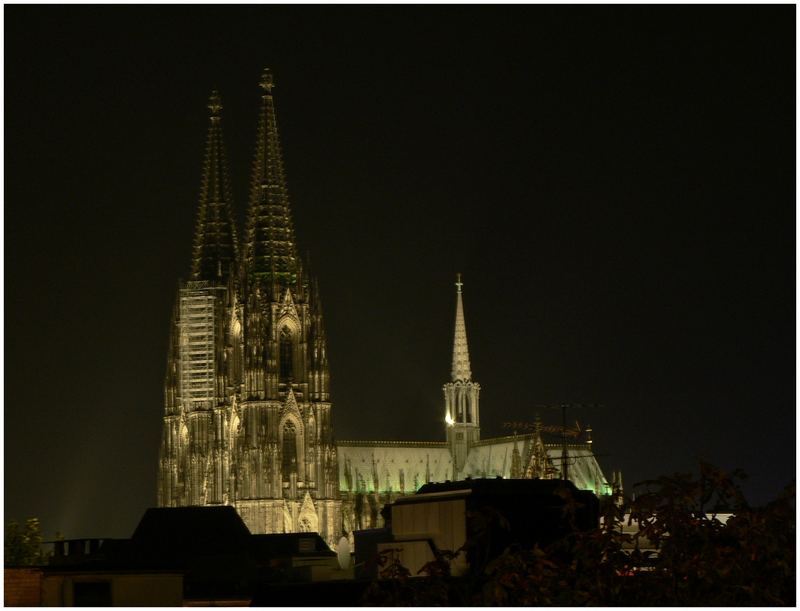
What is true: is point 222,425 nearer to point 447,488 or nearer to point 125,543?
point 125,543

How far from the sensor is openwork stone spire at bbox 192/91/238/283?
142875mm

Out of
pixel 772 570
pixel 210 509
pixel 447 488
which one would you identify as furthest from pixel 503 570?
pixel 210 509

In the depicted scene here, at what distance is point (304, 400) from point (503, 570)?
10039 cm

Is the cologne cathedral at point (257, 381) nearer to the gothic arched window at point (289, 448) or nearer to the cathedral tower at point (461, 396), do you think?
the gothic arched window at point (289, 448)

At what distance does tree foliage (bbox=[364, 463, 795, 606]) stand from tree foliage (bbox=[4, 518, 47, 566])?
2690 inches

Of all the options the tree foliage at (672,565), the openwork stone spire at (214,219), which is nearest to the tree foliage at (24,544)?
the openwork stone spire at (214,219)

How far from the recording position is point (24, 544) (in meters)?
107

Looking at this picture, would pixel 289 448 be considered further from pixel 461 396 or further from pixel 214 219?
pixel 461 396

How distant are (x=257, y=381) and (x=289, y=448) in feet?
14.9

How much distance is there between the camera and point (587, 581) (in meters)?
32.3

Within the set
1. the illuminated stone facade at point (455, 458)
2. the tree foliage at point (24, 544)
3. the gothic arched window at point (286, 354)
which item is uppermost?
the gothic arched window at point (286, 354)

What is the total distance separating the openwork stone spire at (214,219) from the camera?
469 feet

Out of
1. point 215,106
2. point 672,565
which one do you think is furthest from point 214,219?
point 672,565

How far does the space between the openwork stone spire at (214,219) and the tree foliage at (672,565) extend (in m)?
110
